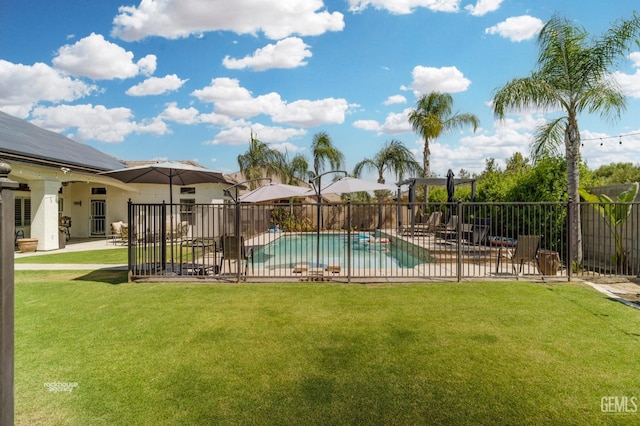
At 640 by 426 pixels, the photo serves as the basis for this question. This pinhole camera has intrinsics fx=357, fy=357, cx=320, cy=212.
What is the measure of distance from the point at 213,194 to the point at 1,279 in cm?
2283

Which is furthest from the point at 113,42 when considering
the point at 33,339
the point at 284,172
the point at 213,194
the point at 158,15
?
the point at 33,339

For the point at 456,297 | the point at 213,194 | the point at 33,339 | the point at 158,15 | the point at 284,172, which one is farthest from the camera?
the point at 284,172

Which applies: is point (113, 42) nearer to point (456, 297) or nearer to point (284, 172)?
point (284, 172)

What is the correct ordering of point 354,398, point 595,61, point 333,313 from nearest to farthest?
1. point 354,398
2. point 333,313
3. point 595,61

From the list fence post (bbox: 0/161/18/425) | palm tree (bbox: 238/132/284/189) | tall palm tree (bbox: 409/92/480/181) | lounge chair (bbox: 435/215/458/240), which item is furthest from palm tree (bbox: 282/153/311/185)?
fence post (bbox: 0/161/18/425)

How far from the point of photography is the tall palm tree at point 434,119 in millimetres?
23609

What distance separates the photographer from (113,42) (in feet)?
54.1

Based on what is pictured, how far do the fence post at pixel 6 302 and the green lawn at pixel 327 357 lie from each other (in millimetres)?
1282

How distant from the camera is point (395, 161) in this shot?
28031 mm

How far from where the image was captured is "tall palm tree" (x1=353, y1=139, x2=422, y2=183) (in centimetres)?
2794

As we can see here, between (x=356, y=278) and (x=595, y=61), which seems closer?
(x=356, y=278)

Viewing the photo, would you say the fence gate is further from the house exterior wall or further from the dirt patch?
the dirt patch

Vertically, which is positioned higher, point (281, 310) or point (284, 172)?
point (284, 172)

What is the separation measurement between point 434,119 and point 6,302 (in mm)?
24537
